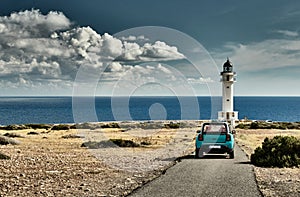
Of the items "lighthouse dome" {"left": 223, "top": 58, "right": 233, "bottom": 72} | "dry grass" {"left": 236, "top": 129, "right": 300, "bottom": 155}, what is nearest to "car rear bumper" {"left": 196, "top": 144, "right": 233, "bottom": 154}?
"dry grass" {"left": 236, "top": 129, "right": 300, "bottom": 155}

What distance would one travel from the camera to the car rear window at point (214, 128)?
2031 centimetres

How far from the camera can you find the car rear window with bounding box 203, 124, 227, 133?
66.6 feet

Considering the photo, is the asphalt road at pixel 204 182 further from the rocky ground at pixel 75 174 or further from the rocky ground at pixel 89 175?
the rocky ground at pixel 75 174

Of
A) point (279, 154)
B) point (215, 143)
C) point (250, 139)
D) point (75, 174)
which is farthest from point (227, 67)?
point (75, 174)

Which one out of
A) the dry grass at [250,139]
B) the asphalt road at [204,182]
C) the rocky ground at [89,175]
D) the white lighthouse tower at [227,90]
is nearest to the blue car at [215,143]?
→ the rocky ground at [89,175]

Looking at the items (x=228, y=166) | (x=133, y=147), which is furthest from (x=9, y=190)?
(x=133, y=147)

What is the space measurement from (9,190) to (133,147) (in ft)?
52.6

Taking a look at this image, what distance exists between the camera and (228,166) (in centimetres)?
1633

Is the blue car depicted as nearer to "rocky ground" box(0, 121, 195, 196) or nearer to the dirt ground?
"rocky ground" box(0, 121, 195, 196)

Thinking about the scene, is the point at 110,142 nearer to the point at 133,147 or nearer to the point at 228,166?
the point at 133,147

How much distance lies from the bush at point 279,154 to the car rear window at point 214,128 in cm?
224

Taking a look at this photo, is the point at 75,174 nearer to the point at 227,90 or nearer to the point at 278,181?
the point at 278,181

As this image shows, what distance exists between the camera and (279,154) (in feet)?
59.8

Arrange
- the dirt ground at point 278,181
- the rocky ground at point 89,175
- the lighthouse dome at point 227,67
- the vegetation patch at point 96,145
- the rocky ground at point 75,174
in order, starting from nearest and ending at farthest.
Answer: the dirt ground at point 278,181, the rocky ground at point 89,175, the rocky ground at point 75,174, the vegetation patch at point 96,145, the lighthouse dome at point 227,67
